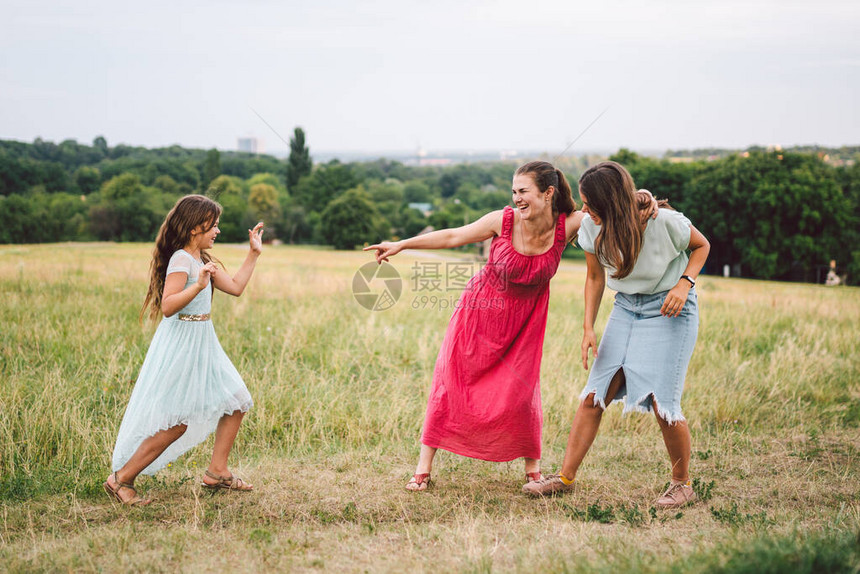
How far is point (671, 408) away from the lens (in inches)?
153

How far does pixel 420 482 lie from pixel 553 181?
2157 millimetres

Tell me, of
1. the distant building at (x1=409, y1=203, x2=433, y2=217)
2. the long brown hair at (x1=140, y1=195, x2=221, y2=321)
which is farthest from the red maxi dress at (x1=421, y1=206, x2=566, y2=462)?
the distant building at (x1=409, y1=203, x2=433, y2=217)

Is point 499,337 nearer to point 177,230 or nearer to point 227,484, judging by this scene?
point 227,484

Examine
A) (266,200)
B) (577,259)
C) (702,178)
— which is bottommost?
(577,259)

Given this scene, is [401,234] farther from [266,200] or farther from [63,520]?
[63,520]

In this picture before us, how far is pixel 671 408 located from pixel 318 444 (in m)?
2.90

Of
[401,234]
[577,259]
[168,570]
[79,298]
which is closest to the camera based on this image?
[168,570]

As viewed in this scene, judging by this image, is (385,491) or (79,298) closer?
(385,491)

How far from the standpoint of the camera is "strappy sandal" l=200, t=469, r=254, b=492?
4004mm

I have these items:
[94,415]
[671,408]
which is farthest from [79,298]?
[671,408]

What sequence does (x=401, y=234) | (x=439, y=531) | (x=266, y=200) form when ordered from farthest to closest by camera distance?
1. (x=266, y=200)
2. (x=401, y=234)
3. (x=439, y=531)

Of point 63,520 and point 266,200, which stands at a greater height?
point 266,200

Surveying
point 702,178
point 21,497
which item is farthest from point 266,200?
point 702,178

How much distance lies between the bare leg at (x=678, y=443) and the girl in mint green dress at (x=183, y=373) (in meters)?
2.61
